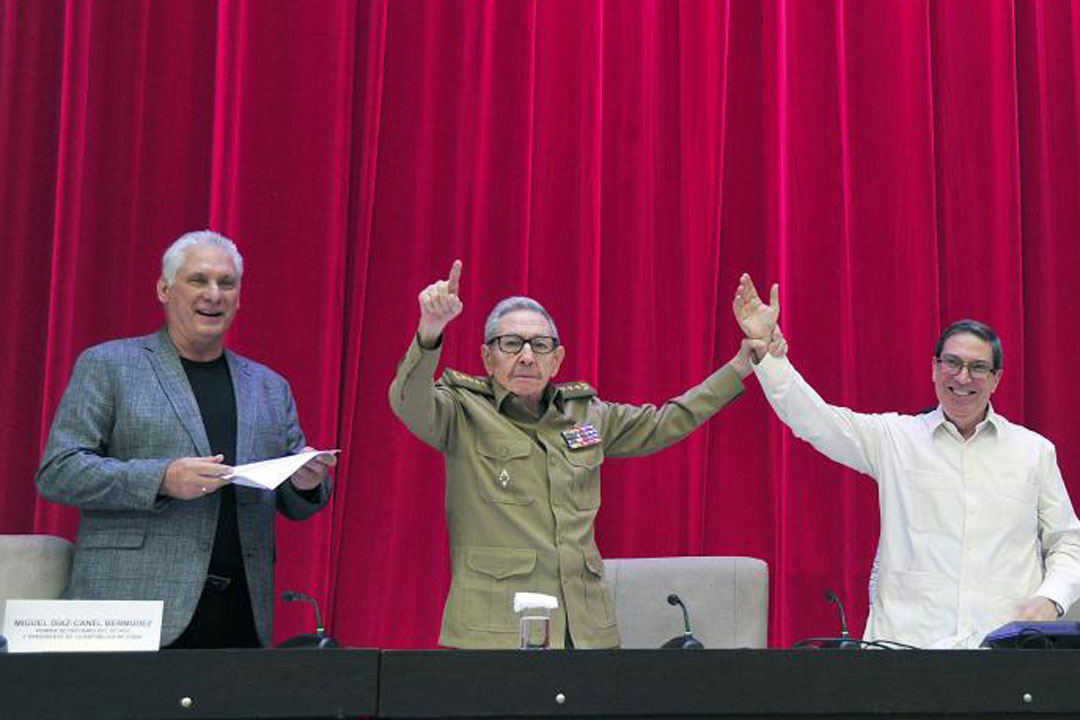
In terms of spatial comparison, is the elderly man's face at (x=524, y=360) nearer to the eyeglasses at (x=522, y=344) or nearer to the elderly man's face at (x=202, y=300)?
the eyeglasses at (x=522, y=344)

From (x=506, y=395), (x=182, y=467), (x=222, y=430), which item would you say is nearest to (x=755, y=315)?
(x=506, y=395)

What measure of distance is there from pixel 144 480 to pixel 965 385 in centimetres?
180

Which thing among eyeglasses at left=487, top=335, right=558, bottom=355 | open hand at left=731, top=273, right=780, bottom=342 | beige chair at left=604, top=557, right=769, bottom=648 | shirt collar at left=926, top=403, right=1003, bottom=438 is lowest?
beige chair at left=604, top=557, right=769, bottom=648

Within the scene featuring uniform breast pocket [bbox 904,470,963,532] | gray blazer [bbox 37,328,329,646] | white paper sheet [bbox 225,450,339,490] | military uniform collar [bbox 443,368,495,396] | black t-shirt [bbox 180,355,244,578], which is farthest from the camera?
uniform breast pocket [bbox 904,470,963,532]

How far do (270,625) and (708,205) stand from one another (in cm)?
182

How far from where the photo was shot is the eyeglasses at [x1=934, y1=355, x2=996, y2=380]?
2.96m

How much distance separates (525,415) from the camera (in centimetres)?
279

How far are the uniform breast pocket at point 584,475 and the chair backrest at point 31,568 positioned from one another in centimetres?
108

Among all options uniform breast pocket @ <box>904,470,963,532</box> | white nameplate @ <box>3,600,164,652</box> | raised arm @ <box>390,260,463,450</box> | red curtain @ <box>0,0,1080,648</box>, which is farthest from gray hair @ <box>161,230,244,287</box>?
uniform breast pocket @ <box>904,470,963,532</box>

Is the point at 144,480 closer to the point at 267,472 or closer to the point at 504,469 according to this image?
the point at 267,472

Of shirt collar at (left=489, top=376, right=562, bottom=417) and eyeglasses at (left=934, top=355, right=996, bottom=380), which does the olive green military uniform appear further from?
eyeglasses at (left=934, top=355, right=996, bottom=380)

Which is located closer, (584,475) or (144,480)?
(144,480)

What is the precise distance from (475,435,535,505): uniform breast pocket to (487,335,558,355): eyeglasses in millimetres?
185

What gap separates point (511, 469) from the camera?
271 centimetres
